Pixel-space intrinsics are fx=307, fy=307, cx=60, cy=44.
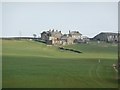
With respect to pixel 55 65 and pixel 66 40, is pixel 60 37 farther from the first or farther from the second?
pixel 55 65

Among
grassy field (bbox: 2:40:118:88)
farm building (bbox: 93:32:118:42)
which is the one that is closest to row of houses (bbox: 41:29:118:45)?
farm building (bbox: 93:32:118:42)

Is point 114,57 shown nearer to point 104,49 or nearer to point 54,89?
point 104,49

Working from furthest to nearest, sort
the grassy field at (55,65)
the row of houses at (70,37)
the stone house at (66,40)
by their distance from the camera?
the stone house at (66,40) < the row of houses at (70,37) < the grassy field at (55,65)

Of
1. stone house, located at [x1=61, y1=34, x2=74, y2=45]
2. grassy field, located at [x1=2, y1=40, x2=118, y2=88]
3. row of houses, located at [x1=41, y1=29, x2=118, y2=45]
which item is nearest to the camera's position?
grassy field, located at [x1=2, y1=40, x2=118, y2=88]

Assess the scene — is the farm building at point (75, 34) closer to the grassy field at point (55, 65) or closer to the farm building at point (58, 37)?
the farm building at point (58, 37)

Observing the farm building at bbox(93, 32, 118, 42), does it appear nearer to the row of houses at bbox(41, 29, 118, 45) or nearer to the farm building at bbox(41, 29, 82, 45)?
the row of houses at bbox(41, 29, 118, 45)

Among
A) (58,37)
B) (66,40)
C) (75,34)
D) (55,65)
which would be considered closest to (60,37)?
(58,37)

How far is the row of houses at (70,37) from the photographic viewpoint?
520 cm

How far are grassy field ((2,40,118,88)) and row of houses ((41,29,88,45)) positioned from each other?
111 mm

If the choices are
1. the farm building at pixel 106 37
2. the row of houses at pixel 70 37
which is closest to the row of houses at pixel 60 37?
the row of houses at pixel 70 37

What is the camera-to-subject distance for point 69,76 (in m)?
5.27

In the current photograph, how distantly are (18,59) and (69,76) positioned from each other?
106 cm

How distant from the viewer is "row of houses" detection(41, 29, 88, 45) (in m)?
5.29

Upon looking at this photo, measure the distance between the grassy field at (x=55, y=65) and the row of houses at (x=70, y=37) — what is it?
0.11m
